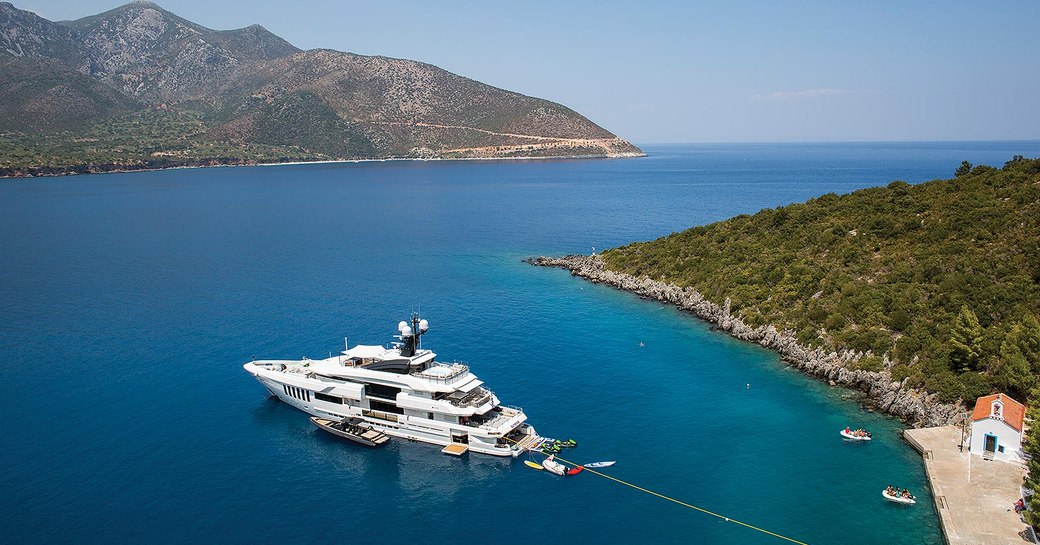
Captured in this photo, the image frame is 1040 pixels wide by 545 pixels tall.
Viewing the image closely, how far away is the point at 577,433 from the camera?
43188mm

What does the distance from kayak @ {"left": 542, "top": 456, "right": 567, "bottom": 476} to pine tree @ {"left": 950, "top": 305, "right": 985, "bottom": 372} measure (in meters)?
29.0

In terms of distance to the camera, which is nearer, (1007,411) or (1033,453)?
(1033,453)

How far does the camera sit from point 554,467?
127 ft

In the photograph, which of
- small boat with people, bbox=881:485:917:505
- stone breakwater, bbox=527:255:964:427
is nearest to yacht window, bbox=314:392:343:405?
small boat with people, bbox=881:485:917:505

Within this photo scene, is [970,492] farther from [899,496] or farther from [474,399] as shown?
[474,399]

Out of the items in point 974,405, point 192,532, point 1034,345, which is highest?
point 1034,345

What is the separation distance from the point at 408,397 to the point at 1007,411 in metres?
35.4

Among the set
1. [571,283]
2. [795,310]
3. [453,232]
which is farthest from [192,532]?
[453,232]

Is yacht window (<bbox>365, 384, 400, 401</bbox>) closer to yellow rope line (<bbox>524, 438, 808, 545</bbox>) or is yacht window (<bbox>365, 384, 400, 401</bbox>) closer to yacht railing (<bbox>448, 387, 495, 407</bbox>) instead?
yacht railing (<bbox>448, 387, 495, 407</bbox>)

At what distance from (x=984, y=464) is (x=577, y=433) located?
22.8m

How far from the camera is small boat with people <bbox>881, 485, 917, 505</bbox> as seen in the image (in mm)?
34906

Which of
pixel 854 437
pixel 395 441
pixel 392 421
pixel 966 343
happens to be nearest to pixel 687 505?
pixel 854 437

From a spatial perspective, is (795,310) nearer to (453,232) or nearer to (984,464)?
(984,464)

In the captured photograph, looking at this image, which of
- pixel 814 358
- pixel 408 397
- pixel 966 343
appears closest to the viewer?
pixel 408 397
